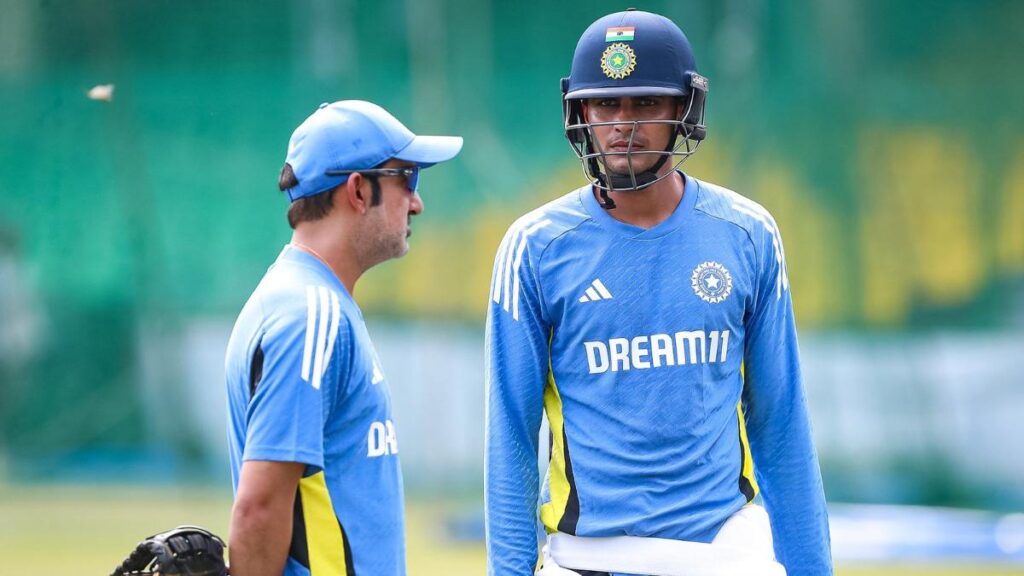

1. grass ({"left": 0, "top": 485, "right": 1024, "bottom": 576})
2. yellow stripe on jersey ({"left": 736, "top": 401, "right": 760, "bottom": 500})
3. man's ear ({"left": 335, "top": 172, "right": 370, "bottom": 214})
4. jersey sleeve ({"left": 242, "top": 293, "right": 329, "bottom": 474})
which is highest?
man's ear ({"left": 335, "top": 172, "right": 370, "bottom": 214})

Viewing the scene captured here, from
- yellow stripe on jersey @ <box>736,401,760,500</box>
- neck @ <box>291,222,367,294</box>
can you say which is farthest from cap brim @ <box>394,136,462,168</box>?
yellow stripe on jersey @ <box>736,401,760,500</box>

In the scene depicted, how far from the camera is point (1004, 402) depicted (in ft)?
31.0

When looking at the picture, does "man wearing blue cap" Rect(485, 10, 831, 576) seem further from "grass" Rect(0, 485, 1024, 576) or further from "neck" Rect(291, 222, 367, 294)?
"grass" Rect(0, 485, 1024, 576)

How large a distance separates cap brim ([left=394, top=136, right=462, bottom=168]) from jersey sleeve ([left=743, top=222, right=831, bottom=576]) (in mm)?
736

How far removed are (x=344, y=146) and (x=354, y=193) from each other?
0.10 metres

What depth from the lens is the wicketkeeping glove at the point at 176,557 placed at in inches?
105

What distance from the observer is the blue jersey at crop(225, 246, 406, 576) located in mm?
2682

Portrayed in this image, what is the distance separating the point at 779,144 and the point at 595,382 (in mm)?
7279

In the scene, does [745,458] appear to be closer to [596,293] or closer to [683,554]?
[683,554]

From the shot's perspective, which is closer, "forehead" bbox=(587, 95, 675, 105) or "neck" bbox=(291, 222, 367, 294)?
"neck" bbox=(291, 222, 367, 294)

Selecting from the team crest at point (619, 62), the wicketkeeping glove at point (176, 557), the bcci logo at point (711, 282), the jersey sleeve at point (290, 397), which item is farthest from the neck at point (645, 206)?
the wicketkeeping glove at point (176, 557)

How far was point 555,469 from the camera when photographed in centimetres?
321

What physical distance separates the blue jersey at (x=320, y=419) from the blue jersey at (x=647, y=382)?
429 millimetres

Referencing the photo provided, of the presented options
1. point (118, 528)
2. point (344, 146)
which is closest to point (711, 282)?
point (344, 146)
